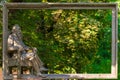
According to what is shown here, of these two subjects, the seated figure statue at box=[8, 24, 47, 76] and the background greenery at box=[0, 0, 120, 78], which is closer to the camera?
the seated figure statue at box=[8, 24, 47, 76]

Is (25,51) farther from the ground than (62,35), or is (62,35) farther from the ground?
(62,35)

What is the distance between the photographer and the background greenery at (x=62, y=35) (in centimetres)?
1305

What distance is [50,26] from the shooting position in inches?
527

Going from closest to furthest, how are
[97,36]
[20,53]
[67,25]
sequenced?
1. [20,53]
2. [67,25]
3. [97,36]

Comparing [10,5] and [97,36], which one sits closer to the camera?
[10,5]

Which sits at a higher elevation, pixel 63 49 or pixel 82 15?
pixel 82 15

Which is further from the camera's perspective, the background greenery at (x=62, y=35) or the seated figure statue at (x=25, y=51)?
the background greenery at (x=62, y=35)

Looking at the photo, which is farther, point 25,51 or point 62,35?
point 62,35

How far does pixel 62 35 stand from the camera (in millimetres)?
13078

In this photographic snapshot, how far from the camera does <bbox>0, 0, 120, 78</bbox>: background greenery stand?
42.8ft

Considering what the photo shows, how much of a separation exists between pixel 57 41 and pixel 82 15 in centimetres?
98

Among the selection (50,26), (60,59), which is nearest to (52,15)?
(50,26)

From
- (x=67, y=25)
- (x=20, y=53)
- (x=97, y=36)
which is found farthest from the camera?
(x=97, y=36)

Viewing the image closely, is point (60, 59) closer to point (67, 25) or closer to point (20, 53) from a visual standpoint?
point (67, 25)
